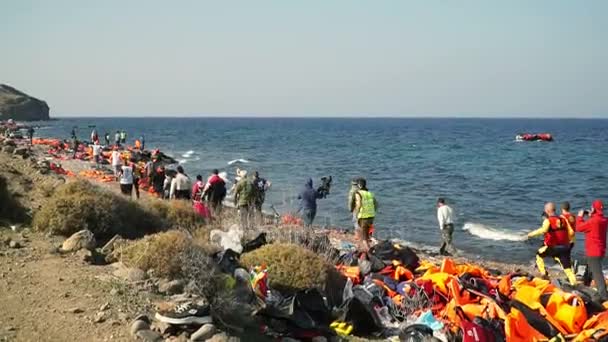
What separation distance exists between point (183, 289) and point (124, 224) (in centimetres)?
411

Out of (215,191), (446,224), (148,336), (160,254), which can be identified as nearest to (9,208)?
(160,254)

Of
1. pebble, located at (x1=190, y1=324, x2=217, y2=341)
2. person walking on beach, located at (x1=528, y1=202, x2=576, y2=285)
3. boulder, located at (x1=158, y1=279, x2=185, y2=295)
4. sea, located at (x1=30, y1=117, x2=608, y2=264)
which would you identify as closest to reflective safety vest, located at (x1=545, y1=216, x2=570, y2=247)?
person walking on beach, located at (x1=528, y1=202, x2=576, y2=285)

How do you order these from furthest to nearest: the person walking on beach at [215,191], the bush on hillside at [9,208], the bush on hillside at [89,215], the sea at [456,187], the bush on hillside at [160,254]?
the sea at [456,187] < the person walking on beach at [215,191] < the bush on hillside at [9,208] < the bush on hillside at [89,215] < the bush on hillside at [160,254]

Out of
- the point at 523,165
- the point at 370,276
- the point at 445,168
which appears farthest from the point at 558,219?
the point at 523,165

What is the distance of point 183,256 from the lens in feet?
23.9

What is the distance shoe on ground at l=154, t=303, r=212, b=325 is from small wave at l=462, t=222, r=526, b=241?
15.2 meters

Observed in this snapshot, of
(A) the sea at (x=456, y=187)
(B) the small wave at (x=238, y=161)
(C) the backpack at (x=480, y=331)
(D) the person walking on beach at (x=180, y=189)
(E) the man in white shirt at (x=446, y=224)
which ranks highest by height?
(D) the person walking on beach at (x=180, y=189)

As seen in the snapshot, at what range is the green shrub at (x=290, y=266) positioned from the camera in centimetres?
808

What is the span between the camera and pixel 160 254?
7793 mm

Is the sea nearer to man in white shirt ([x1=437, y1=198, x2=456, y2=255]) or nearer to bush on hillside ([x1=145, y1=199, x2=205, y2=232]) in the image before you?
man in white shirt ([x1=437, y1=198, x2=456, y2=255])

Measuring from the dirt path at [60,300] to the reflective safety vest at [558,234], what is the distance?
293 inches

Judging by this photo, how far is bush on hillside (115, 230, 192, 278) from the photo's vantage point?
25.1 ft

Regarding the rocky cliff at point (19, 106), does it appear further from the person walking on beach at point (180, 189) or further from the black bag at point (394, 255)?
the black bag at point (394, 255)

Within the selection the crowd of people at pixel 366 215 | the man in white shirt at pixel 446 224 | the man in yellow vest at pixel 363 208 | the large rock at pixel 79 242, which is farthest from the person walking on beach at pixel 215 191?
the man in white shirt at pixel 446 224
